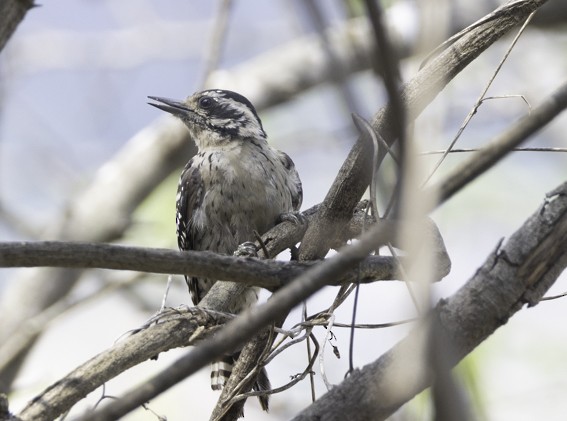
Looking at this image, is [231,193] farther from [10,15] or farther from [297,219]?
[10,15]

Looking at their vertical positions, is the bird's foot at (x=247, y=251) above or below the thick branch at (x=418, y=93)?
→ above

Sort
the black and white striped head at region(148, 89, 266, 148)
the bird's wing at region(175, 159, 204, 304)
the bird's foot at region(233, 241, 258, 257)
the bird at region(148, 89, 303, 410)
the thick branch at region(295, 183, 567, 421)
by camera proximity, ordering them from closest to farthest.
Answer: the thick branch at region(295, 183, 567, 421)
the bird's foot at region(233, 241, 258, 257)
the bird at region(148, 89, 303, 410)
the bird's wing at region(175, 159, 204, 304)
the black and white striped head at region(148, 89, 266, 148)

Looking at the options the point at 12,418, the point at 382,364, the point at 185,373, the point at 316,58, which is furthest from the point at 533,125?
the point at 316,58

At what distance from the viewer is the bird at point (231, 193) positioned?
470cm

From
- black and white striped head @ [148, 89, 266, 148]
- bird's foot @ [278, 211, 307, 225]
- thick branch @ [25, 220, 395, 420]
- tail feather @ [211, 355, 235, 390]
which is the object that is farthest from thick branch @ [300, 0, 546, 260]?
black and white striped head @ [148, 89, 266, 148]

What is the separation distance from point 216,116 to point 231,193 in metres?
0.85

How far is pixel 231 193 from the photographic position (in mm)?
4762

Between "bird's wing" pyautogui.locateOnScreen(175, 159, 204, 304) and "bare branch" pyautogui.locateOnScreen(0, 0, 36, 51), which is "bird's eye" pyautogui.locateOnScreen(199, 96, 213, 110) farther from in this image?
"bare branch" pyautogui.locateOnScreen(0, 0, 36, 51)

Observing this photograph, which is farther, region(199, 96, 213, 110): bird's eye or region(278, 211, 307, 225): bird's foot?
region(199, 96, 213, 110): bird's eye

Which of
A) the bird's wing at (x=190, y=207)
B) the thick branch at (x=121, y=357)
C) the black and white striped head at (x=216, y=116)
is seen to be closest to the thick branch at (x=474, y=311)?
the thick branch at (x=121, y=357)

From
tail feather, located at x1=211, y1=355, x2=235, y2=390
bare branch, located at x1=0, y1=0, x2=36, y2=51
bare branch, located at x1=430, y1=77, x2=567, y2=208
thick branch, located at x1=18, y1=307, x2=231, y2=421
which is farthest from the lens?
tail feather, located at x1=211, y1=355, x2=235, y2=390

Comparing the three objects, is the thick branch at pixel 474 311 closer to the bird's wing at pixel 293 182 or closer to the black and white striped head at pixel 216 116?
the bird's wing at pixel 293 182

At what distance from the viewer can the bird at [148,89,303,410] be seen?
470cm

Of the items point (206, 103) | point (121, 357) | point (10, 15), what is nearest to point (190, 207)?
point (206, 103)
